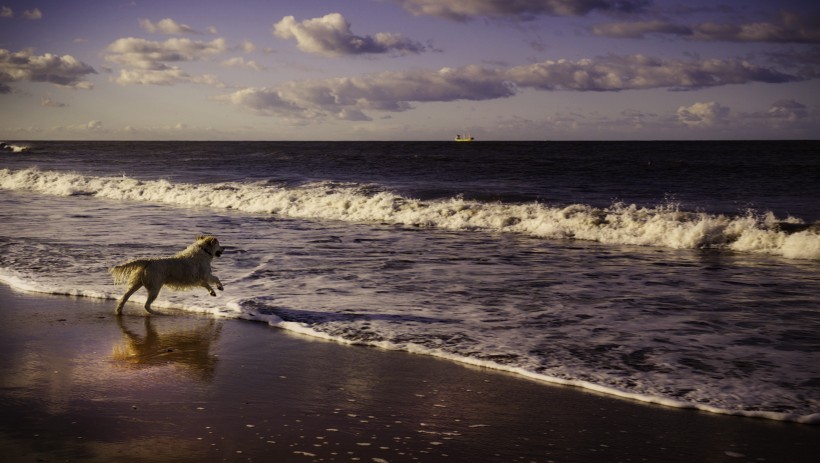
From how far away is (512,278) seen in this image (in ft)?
36.5

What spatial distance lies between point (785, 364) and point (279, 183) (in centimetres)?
2826

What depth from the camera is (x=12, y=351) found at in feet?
22.0

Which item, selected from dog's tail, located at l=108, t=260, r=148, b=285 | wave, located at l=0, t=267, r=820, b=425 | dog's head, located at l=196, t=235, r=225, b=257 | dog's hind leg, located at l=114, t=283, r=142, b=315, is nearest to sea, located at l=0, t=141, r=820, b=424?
wave, located at l=0, t=267, r=820, b=425

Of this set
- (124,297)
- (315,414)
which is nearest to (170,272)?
(124,297)

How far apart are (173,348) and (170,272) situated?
1.87 meters

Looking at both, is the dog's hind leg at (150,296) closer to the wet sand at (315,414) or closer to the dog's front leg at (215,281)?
the dog's front leg at (215,281)

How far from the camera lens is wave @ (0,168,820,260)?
15.8 m

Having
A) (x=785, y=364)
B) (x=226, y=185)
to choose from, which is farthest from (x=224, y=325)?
(x=226, y=185)

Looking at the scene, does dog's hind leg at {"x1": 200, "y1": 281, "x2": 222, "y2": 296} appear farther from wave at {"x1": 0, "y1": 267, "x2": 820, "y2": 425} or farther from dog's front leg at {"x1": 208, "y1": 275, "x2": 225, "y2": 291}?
wave at {"x1": 0, "y1": 267, "x2": 820, "y2": 425}

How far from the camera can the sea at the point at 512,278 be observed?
662cm

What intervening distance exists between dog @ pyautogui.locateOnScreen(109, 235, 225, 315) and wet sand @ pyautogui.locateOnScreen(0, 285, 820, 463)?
4.72 feet

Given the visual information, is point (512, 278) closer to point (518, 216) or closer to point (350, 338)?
point (350, 338)

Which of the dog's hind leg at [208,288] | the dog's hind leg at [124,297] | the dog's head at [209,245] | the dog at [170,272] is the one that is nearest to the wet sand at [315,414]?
the dog's hind leg at [124,297]

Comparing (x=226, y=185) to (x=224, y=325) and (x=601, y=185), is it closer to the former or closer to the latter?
(x=601, y=185)
